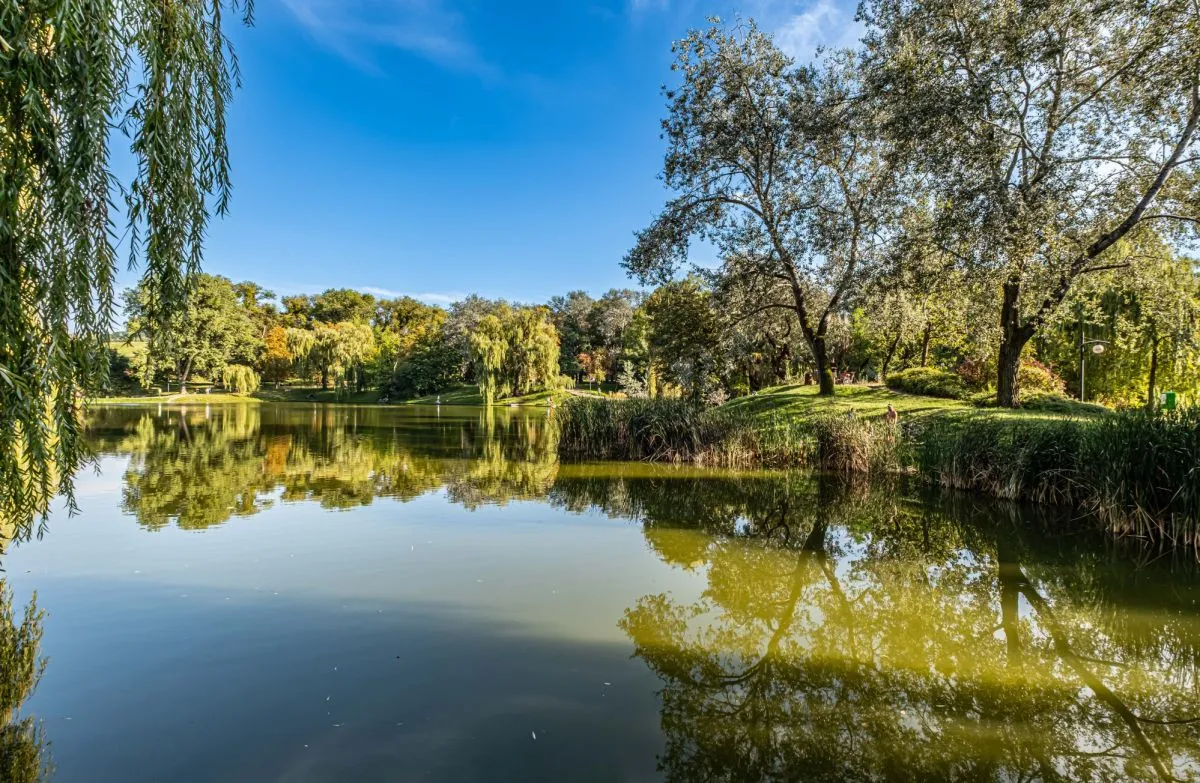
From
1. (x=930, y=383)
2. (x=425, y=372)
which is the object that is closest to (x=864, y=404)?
(x=930, y=383)

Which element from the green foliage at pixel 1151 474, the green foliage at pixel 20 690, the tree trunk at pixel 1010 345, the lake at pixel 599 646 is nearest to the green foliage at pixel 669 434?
the lake at pixel 599 646

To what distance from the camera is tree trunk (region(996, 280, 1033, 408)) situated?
16.0 metres

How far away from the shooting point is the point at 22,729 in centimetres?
351

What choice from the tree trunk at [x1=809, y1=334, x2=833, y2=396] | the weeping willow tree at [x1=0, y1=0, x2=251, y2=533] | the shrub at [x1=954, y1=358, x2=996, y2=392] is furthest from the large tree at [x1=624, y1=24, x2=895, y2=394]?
the weeping willow tree at [x1=0, y1=0, x2=251, y2=533]

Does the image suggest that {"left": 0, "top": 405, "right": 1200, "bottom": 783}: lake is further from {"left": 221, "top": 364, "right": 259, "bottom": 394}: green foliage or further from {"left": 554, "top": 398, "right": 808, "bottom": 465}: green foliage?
{"left": 221, "top": 364, "right": 259, "bottom": 394}: green foliage

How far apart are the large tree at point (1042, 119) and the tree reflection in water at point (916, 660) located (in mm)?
7511

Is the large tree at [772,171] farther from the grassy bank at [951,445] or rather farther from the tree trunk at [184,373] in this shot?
the tree trunk at [184,373]

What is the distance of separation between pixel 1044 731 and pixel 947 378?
20.0 m

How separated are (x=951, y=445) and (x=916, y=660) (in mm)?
9086

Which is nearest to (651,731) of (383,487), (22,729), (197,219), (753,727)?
(753,727)

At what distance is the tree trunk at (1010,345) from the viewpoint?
1605 centimetres

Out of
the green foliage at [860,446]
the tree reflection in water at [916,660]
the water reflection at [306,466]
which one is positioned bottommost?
the tree reflection in water at [916,660]

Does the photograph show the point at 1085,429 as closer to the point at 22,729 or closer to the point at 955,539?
the point at 955,539

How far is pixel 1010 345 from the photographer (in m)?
16.2
